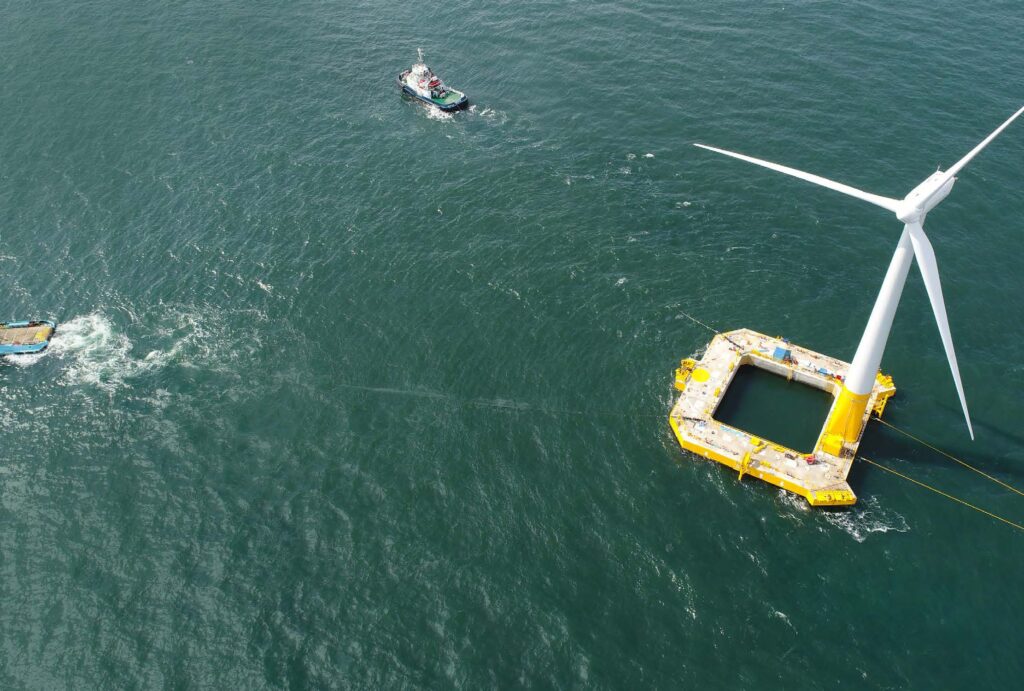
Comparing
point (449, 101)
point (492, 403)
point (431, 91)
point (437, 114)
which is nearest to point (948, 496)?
point (492, 403)

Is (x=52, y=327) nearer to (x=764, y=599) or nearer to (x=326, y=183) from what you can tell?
(x=326, y=183)

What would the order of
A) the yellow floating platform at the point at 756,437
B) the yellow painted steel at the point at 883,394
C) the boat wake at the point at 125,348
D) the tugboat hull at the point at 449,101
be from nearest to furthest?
the yellow floating platform at the point at 756,437
the yellow painted steel at the point at 883,394
the boat wake at the point at 125,348
the tugboat hull at the point at 449,101

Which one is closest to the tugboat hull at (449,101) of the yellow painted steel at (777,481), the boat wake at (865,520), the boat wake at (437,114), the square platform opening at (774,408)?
the boat wake at (437,114)

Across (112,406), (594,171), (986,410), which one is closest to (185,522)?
(112,406)

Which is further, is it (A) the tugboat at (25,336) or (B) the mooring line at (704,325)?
(A) the tugboat at (25,336)

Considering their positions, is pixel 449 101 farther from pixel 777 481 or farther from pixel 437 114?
pixel 777 481

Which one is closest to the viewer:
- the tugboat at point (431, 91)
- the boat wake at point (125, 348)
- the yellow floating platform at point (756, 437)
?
the yellow floating platform at point (756, 437)

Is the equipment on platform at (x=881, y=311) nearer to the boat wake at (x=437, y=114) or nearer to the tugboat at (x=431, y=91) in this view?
the boat wake at (x=437, y=114)
